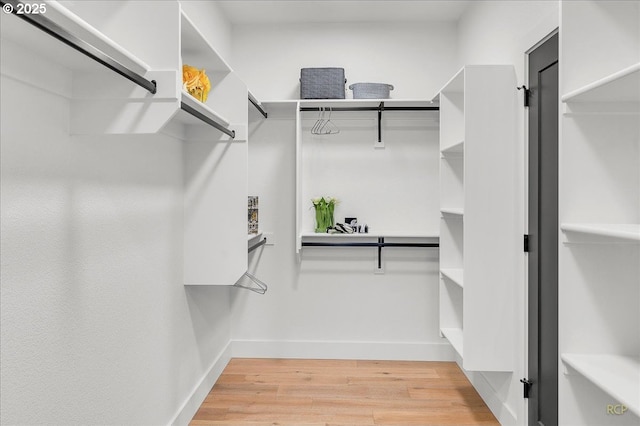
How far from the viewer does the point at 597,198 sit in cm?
144

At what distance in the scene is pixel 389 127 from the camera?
3.68 meters

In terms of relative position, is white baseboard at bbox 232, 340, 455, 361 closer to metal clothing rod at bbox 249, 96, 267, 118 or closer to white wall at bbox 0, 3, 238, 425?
white wall at bbox 0, 3, 238, 425

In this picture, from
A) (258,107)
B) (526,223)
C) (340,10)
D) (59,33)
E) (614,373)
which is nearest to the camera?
(59,33)

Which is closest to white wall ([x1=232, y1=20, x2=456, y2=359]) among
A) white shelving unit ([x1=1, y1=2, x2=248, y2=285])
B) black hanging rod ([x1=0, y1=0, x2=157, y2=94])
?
white shelving unit ([x1=1, y1=2, x2=248, y2=285])

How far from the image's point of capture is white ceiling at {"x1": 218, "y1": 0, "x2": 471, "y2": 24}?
10.9 ft

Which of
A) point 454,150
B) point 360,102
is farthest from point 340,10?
point 454,150

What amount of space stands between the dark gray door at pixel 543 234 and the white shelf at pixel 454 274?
418mm

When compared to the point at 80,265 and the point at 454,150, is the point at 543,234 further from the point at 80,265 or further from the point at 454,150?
the point at 80,265

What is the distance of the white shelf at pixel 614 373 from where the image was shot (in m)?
1.15

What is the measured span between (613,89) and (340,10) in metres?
2.57

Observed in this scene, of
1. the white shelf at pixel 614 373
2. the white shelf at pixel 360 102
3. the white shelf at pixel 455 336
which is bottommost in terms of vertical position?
the white shelf at pixel 455 336

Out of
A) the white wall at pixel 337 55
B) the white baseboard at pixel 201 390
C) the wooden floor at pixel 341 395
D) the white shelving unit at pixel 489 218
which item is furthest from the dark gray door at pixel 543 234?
the white baseboard at pixel 201 390

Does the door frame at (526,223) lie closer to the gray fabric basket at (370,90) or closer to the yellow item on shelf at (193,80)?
the gray fabric basket at (370,90)

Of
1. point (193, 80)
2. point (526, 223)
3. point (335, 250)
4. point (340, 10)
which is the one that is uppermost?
point (340, 10)
